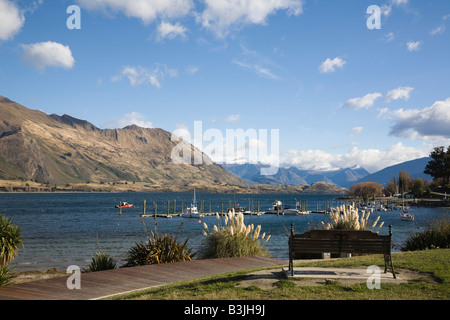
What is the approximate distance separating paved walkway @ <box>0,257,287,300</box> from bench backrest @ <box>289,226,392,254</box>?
3.61 m

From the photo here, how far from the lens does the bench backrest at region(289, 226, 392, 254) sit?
8.91m

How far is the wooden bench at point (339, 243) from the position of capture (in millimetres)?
8914

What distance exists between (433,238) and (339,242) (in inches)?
348

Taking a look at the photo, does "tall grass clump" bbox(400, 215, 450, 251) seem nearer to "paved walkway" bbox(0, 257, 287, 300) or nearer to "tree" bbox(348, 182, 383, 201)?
"paved walkway" bbox(0, 257, 287, 300)

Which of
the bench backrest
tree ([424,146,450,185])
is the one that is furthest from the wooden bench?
tree ([424,146,450,185])

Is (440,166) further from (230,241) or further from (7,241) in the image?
(7,241)

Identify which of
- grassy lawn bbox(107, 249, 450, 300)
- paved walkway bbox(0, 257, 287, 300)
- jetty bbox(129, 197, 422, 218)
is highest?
grassy lawn bbox(107, 249, 450, 300)

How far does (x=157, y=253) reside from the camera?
13.6m

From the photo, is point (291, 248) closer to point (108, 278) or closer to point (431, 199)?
point (108, 278)

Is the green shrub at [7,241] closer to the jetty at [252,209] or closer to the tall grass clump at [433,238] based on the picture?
the tall grass clump at [433,238]

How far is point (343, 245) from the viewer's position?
9008mm

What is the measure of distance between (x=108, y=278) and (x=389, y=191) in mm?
186304

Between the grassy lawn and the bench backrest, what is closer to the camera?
the grassy lawn
